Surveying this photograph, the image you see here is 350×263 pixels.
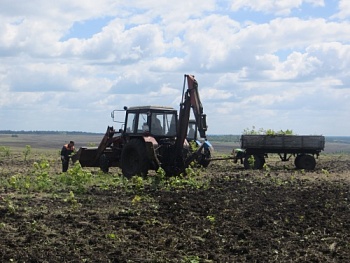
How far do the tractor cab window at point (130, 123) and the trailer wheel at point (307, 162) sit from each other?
9.22 meters

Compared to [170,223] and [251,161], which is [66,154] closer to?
[251,161]

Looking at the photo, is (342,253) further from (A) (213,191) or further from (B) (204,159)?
(B) (204,159)

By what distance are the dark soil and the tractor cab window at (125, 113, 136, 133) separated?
15.5ft

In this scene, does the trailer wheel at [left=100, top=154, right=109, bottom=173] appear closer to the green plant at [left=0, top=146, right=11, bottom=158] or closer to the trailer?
the trailer

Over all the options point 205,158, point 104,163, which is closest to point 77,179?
point 104,163

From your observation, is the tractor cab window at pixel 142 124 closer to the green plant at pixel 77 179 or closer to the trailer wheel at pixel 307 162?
the green plant at pixel 77 179

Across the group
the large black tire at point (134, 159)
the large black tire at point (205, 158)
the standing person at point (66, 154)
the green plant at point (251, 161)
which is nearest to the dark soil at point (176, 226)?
the large black tire at point (134, 159)

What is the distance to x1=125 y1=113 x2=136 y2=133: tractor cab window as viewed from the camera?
2042 cm

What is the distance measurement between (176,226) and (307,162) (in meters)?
16.5

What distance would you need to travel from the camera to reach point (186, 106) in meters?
19.6

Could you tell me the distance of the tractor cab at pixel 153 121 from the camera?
19953 millimetres

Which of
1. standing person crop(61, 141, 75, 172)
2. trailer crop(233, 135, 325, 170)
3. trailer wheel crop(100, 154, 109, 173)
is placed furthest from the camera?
trailer crop(233, 135, 325, 170)

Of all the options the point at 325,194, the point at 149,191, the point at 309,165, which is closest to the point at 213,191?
the point at 149,191

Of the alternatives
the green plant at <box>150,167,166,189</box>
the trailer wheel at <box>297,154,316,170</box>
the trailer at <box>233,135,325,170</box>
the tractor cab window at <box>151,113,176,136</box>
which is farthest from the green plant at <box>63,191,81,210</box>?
the trailer wheel at <box>297,154,316,170</box>
